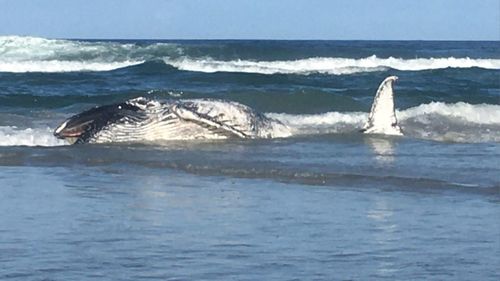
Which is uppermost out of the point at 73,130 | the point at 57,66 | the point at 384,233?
the point at 57,66

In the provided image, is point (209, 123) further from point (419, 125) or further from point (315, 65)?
point (315, 65)

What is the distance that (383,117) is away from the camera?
1312 centimetres

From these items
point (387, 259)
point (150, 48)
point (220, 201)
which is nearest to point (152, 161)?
point (220, 201)

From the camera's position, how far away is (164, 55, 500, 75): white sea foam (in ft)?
116

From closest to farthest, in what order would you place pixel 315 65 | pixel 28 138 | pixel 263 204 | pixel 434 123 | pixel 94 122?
pixel 263 204 → pixel 94 122 → pixel 28 138 → pixel 434 123 → pixel 315 65

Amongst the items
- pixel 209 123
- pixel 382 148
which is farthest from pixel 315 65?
pixel 382 148

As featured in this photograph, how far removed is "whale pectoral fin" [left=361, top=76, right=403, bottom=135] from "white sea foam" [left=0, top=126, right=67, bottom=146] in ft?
10.9

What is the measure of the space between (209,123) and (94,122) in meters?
1.17

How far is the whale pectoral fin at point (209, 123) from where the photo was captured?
12.2 metres

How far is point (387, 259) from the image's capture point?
19.9ft

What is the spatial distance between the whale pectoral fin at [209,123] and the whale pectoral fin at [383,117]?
152 cm

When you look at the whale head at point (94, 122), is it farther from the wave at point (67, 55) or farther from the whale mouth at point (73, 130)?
the wave at point (67, 55)

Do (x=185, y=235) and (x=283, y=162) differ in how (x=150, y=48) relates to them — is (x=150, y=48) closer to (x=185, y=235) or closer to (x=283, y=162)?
(x=283, y=162)

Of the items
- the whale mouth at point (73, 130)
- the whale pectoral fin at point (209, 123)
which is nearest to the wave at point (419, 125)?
the whale mouth at point (73, 130)
